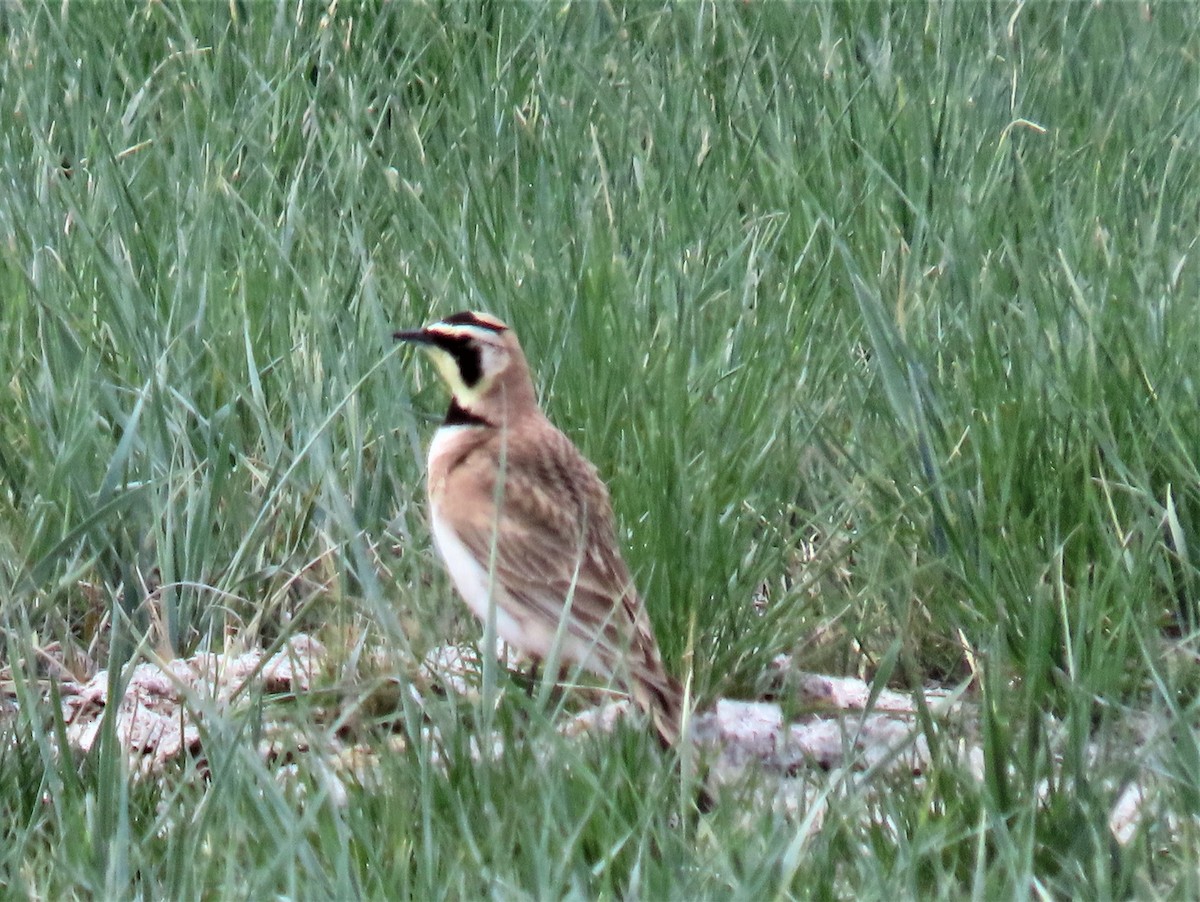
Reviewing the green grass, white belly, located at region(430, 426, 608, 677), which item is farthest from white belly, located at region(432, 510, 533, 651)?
the green grass

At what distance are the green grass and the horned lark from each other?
11 cm

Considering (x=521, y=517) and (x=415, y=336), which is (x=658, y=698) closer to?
(x=521, y=517)

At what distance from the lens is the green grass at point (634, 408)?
2.60 m

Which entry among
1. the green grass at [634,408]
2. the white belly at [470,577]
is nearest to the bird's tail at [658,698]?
the green grass at [634,408]

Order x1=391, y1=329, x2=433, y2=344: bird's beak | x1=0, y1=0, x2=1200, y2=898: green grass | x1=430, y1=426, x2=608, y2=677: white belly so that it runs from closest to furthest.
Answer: x1=0, y1=0, x2=1200, y2=898: green grass → x1=430, y1=426, x2=608, y2=677: white belly → x1=391, y1=329, x2=433, y2=344: bird's beak

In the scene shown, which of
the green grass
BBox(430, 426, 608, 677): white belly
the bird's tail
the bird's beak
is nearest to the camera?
the green grass

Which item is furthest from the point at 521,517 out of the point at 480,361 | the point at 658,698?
the point at 658,698

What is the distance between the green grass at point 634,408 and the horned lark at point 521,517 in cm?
11

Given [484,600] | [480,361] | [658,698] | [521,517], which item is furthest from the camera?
[480,361]

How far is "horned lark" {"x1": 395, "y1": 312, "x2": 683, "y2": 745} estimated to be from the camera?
3.32 m

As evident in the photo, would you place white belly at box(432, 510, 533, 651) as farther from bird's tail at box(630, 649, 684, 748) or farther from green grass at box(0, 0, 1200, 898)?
bird's tail at box(630, 649, 684, 748)

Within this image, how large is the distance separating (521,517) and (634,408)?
358 mm

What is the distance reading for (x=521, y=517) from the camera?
3.56 meters

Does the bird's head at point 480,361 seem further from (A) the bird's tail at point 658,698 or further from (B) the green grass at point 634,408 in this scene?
(A) the bird's tail at point 658,698
